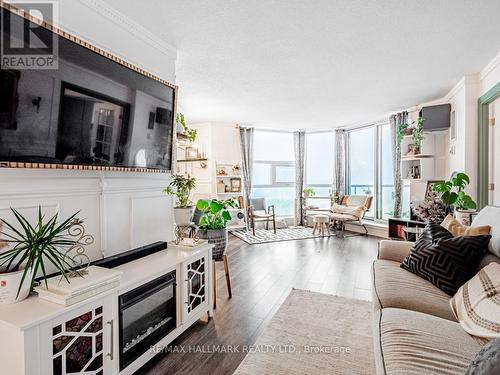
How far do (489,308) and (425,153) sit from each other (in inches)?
153

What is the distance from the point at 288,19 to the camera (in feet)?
7.07

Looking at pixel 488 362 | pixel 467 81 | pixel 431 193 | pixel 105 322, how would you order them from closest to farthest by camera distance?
pixel 488 362, pixel 105 322, pixel 467 81, pixel 431 193

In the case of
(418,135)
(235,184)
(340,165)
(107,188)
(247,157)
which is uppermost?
(418,135)

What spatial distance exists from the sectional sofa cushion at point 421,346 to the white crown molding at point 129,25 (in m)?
2.67

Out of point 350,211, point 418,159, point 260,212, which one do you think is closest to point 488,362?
point 418,159

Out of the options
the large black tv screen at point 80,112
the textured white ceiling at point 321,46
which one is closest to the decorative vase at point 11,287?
the large black tv screen at point 80,112

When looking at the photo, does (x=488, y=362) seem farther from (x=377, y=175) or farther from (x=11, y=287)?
(x=377, y=175)

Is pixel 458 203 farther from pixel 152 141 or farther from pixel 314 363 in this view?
pixel 152 141

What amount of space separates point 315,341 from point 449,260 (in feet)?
3.60

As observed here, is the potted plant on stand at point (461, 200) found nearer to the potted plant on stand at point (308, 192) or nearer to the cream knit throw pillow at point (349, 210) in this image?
the cream knit throw pillow at point (349, 210)

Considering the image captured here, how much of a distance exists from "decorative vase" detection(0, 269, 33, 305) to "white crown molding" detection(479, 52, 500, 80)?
4493 millimetres

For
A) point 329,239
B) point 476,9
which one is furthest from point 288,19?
point 329,239

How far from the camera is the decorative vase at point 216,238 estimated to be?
2436 mm

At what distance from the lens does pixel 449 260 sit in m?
1.77
